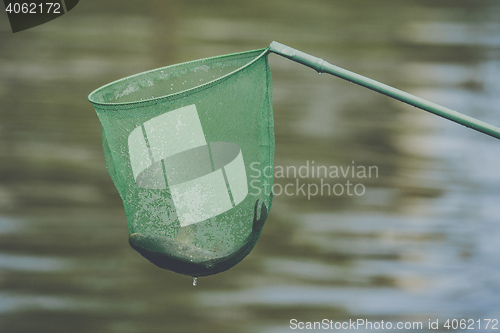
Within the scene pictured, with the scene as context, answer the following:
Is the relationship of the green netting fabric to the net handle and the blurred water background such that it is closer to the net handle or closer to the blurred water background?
the net handle

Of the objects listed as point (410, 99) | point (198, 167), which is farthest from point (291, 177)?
point (410, 99)

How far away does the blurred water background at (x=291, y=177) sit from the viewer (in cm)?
188

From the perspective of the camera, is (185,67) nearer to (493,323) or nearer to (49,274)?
(49,274)

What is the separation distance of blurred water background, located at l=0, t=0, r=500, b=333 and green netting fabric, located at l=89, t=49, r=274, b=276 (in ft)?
2.19

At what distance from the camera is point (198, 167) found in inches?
50.3

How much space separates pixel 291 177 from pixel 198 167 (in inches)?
31.5

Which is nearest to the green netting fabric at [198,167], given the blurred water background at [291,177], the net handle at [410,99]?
the net handle at [410,99]

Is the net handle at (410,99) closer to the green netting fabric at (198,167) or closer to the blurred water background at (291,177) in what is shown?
the green netting fabric at (198,167)

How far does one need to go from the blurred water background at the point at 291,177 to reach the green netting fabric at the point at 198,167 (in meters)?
0.67

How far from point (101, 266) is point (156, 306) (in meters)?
0.38

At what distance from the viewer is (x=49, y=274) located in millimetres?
2121

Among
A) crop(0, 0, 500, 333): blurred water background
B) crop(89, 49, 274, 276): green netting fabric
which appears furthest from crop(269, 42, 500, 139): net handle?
crop(0, 0, 500, 333): blurred water background

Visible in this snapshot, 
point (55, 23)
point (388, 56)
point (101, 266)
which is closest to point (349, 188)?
point (388, 56)

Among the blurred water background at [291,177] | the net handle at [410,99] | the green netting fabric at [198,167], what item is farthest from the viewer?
the blurred water background at [291,177]
